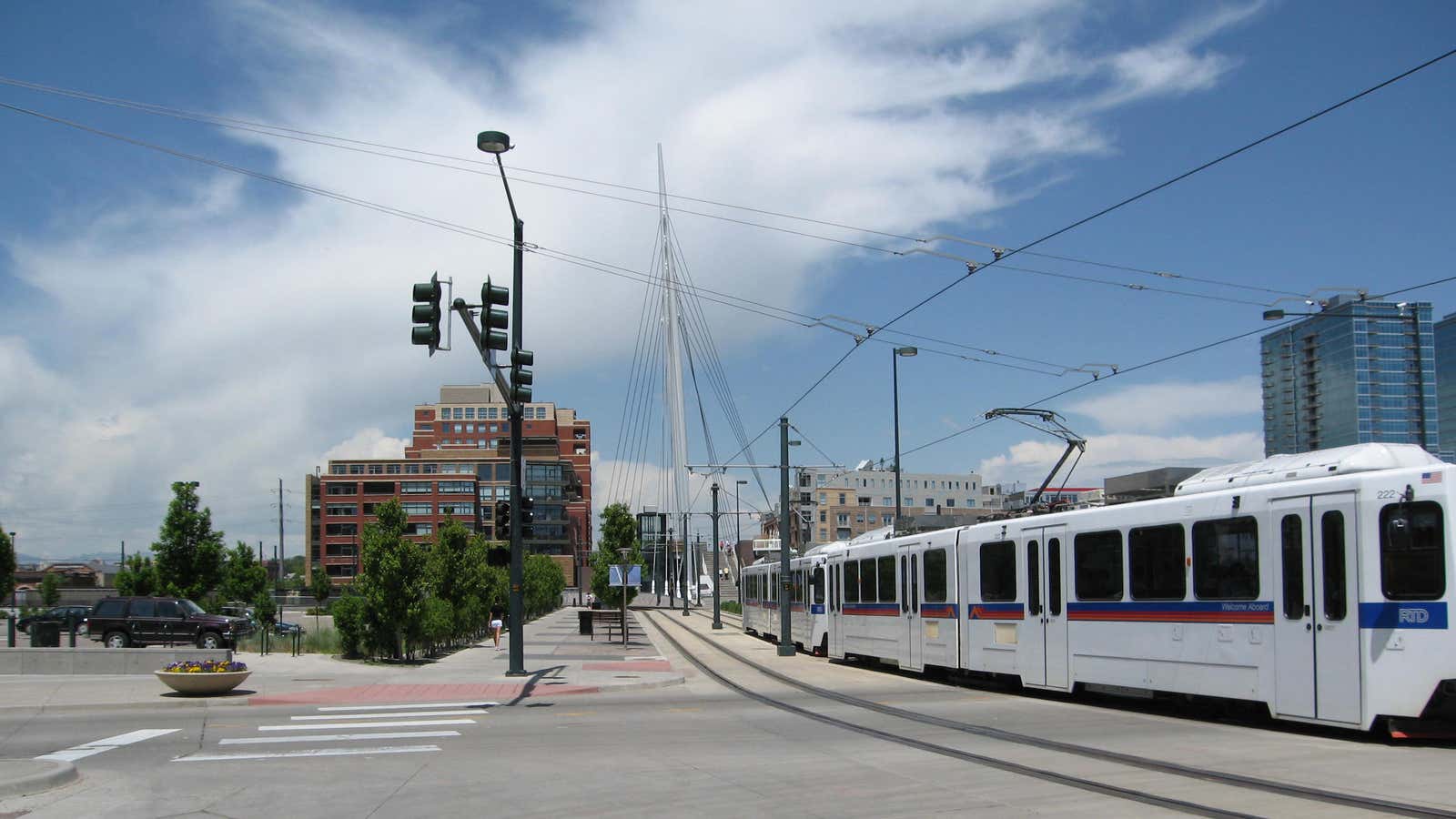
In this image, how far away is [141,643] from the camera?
33.4 metres

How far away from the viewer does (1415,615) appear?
12062 mm

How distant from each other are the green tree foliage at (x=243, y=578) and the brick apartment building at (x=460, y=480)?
34644 millimetres

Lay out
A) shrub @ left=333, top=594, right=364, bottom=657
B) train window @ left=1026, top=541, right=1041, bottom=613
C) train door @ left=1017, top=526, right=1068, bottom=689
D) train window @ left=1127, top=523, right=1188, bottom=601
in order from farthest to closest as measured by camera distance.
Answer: shrub @ left=333, top=594, right=364, bottom=657
train window @ left=1026, top=541, right=1041, bottom=613
train door @ left=1017, top=526, right=1068, bottom=689
train window @ left=1127, top=523, right=1188, bottom=601

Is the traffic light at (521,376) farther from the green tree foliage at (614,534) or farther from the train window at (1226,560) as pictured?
the green tree foliage at (614,534)

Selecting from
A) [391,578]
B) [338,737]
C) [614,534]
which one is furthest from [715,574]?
[338,737]

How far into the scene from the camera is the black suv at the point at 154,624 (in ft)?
108

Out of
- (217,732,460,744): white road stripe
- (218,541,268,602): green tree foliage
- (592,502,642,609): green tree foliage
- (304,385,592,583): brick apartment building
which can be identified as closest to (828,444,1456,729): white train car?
(217,732,460,744): white road stripe

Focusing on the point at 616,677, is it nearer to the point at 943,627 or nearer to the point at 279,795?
the point at 943,627

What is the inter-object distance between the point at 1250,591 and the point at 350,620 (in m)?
20.1

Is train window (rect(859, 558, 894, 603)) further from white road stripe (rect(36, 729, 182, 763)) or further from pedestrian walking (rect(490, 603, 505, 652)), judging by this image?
white road stripe (rect(36, 729, 182, 763))

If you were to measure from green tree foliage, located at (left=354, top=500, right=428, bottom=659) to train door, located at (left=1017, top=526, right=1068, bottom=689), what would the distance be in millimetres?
13828

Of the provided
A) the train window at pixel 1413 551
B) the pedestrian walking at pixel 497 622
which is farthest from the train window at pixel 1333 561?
the pedestrian walking at pixel 497 622

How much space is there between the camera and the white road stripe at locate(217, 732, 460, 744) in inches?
556

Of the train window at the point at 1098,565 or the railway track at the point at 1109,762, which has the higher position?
the train window at the point at 1098,565
